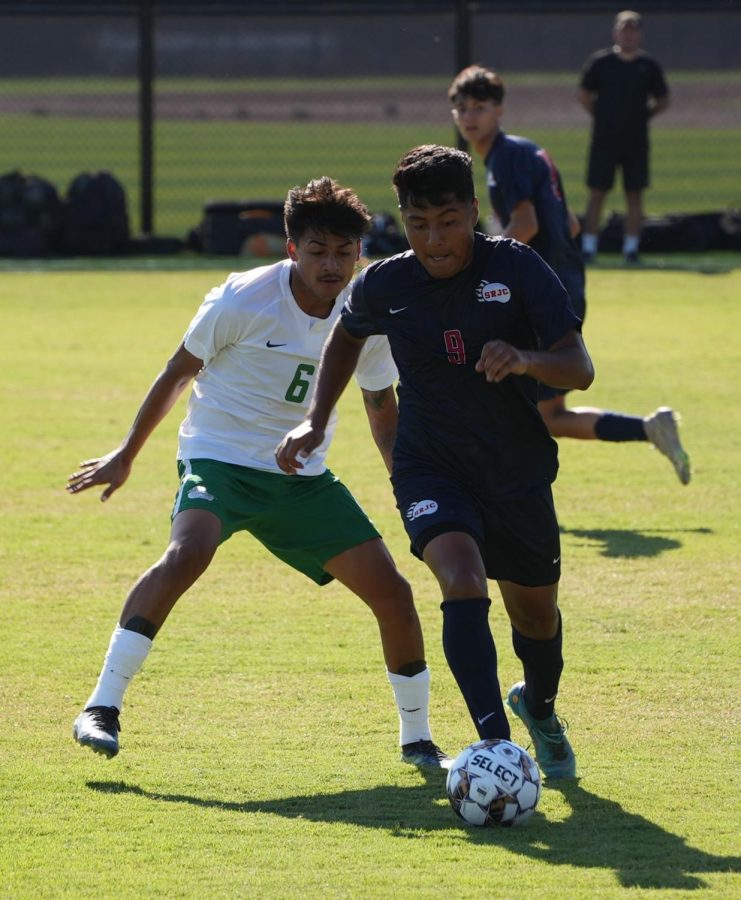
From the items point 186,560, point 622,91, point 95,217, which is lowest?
point 186,560

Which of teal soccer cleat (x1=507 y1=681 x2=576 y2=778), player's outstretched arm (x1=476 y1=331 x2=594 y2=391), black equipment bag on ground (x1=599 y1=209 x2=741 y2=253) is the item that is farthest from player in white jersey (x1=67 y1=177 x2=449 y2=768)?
black equipment bag on ground (x1=599 y1=209 x2=741 y2=253)

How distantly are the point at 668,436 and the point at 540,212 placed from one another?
1.29 m

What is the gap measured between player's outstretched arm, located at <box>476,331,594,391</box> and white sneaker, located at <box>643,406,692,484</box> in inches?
150

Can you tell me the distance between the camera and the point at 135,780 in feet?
15.4

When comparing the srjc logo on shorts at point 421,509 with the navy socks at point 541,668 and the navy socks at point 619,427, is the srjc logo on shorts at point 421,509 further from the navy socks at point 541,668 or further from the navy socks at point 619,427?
the navy socks at point 619,427

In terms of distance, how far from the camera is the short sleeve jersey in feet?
56.2

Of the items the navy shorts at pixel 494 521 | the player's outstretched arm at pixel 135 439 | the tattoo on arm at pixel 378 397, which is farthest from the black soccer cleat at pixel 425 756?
the player's outstretched arm at pixel 135 439

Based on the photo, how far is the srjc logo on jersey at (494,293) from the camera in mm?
4465

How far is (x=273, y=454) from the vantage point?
5273mm

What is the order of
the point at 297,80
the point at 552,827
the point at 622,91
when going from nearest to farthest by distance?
the point at 552,827 → the point at 622,91 → the point at 297,80

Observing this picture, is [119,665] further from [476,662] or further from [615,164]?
[615,164]

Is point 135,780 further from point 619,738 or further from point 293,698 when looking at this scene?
point 619,738

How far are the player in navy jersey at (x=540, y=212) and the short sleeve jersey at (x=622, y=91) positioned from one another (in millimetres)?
9033

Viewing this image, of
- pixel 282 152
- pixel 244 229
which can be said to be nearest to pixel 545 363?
pixel 244 229
